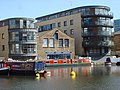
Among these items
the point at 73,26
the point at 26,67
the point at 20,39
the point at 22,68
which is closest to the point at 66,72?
the point at 26,67

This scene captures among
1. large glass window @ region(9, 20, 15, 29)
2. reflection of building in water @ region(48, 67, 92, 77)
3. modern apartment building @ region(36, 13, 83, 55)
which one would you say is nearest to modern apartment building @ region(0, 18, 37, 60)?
large glass window @ region(9, 20, 15, 29)

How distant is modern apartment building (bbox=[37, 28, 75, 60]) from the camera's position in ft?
253

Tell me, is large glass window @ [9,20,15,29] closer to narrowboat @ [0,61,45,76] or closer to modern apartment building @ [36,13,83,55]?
modern apartment building @ [36,13,83,55]

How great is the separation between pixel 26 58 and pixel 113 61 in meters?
25.5

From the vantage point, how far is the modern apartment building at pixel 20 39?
71875 millimetres

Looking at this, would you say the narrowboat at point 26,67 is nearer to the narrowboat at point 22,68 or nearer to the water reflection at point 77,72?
the narrowboat at point 22,68

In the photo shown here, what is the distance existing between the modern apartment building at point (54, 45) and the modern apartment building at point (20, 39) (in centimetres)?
347

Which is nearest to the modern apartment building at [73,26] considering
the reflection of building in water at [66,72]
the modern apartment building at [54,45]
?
the modern apartment building at [54,45]

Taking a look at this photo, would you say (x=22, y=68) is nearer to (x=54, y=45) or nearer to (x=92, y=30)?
(x=54, y=45)

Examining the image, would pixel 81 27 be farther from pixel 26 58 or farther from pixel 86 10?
pixel 26 58

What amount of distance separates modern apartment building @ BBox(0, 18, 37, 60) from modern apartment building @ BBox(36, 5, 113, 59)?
17918 mm

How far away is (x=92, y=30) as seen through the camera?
8550 centimetres

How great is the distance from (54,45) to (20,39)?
1129 centimetres

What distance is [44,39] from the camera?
78250 mm
